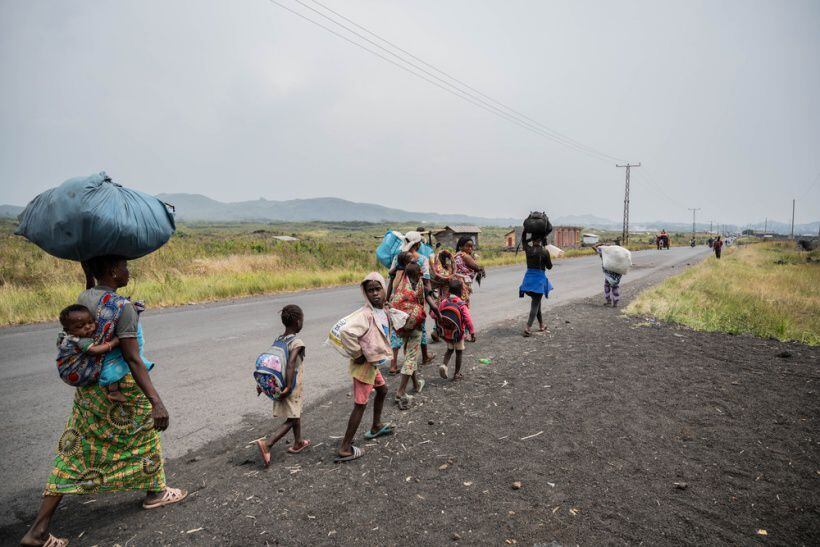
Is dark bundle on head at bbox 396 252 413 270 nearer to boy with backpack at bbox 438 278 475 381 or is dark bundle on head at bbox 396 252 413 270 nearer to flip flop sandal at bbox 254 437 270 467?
boy with backpack at bbox 438 278 475 381

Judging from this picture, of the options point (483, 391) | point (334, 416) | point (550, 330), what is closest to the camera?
point (334, 416)

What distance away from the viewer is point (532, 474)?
3484 mm

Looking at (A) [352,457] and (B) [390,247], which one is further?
(B) [390,247]

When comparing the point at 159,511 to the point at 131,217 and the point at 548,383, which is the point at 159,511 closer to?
the point at 131,217

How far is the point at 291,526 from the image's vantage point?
296 centimetres

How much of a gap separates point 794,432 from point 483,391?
290 cm

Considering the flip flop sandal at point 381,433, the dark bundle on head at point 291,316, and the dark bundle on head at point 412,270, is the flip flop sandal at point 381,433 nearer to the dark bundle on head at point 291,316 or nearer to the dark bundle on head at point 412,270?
the dark bundle on head at point 291,316

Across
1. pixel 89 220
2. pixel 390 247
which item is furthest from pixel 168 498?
pixel 390 247

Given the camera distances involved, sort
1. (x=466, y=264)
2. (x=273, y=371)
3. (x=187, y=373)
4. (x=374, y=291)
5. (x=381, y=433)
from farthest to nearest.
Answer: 1. (x=466, y=264)
2. (x=187, y=373)
3. (x=381, y=433)
4. (x=374, y=291)
5. (x=273, y=371)

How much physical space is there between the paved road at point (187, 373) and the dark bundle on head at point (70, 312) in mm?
1701

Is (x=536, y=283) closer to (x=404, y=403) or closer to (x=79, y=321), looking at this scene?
(x=404, y=403)

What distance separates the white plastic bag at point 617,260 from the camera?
1062 centimetres

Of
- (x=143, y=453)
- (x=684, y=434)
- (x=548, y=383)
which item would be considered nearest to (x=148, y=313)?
(x=143, y=453)

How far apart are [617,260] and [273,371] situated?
9.25m
